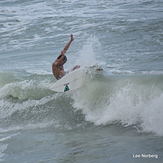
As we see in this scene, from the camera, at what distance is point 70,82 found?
33.6 ft

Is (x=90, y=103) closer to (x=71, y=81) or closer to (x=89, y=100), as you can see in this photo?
(x=89, y=100)

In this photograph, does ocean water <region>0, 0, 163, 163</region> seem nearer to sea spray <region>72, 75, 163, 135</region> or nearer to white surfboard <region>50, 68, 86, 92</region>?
sea spray <region>72, 75, 163, 135</region>

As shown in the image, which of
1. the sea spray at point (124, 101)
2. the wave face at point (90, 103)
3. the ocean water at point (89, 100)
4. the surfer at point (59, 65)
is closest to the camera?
the ocean water at point (89, 100)

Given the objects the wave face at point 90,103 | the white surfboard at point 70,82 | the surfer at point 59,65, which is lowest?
the wave face at point 90,103

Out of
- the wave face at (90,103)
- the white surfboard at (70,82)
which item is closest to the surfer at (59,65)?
the white surfboard at (70,82)

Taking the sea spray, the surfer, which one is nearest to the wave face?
the sea spray

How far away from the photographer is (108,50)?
17000 mm

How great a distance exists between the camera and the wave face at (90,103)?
27.2 feet

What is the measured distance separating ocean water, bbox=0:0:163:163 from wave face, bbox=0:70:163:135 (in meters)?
0.03

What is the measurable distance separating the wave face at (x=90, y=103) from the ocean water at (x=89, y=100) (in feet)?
0.09

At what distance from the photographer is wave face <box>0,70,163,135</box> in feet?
27.2

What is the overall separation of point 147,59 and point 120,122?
22.2ft

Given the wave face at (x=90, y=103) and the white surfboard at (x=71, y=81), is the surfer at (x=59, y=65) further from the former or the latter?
the wave face at (x=90, y=103)

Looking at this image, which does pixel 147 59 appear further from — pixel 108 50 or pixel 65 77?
pixel 65 77
